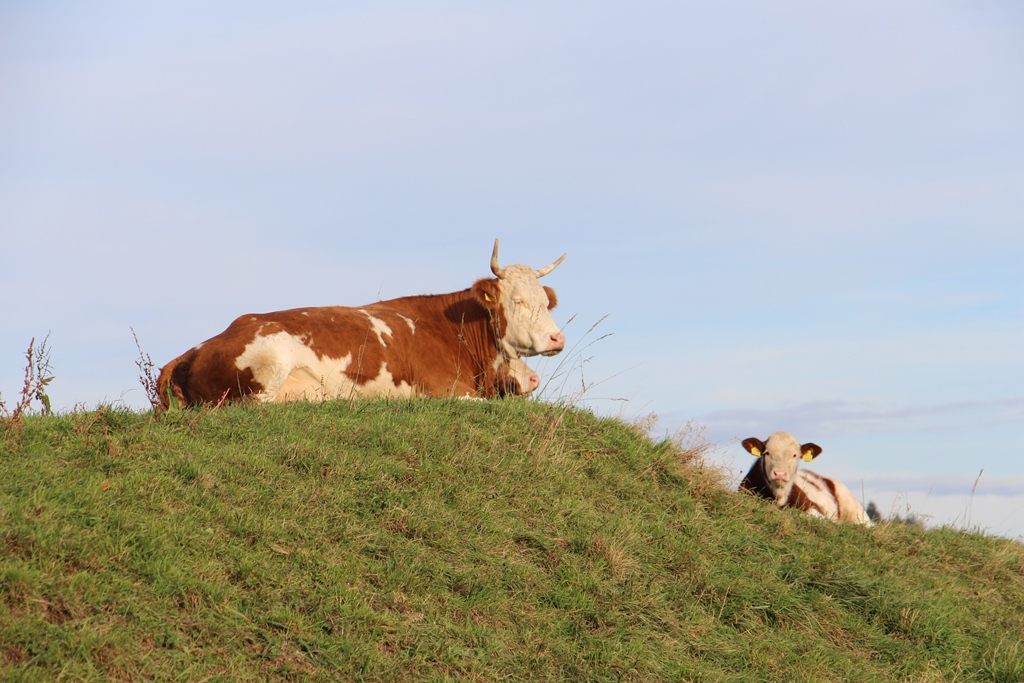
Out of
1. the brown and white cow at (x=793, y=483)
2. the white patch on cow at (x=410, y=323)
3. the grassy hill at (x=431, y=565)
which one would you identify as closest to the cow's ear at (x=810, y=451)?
the brown and white cow at (x=793, y=483)

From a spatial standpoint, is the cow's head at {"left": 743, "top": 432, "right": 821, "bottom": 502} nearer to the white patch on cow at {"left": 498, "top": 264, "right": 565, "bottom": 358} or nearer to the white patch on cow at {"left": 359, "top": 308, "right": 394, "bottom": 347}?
the white patch on cow at {"left": 498, "top": 264, "right": 565, "bottom": 358}

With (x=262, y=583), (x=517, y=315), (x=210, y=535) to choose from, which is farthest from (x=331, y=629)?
(x=517, y=315)

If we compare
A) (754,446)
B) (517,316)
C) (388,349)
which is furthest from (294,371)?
(754,446)

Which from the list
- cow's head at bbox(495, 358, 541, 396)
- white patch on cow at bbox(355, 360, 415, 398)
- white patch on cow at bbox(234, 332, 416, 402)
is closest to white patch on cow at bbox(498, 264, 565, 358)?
cow's head at bbox(495, 358, 541, 396)

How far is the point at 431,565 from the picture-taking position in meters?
7.10

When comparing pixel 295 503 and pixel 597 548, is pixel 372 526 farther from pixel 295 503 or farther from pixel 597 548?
pixel 597 548

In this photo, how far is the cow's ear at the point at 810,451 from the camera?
13211 mm

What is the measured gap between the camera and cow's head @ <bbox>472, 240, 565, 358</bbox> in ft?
40.6

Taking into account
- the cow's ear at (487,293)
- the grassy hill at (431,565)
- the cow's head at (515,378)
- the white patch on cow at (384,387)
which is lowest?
the grassy hill at (431,565)

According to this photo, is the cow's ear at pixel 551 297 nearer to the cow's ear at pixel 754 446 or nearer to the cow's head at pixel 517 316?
the cow's head at pixel 517 316

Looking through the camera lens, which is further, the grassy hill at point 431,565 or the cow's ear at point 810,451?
the cow's ear at point 810,451

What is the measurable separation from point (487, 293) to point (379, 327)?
4.92ft

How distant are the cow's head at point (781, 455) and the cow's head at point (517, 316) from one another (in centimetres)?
282

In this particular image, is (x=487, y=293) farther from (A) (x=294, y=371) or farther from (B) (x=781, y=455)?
(B) (x=781, y=455)
